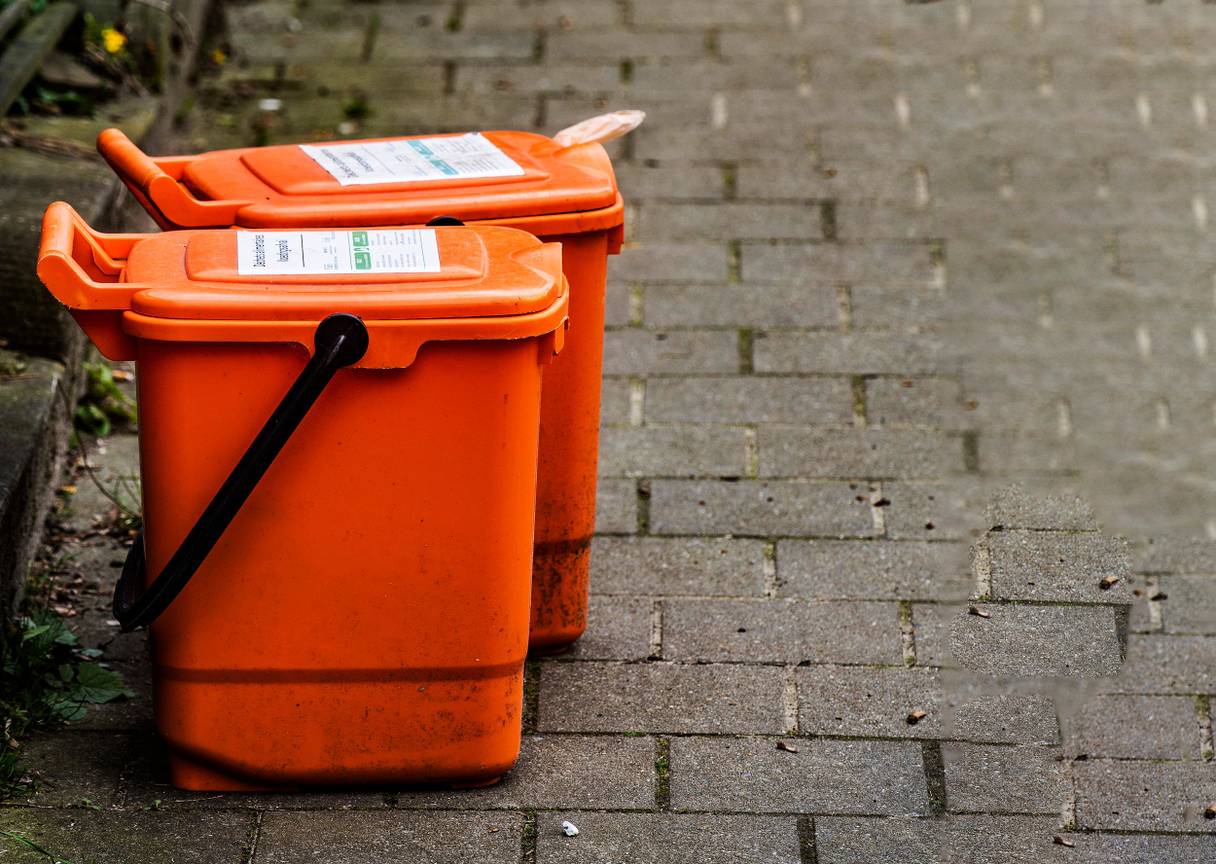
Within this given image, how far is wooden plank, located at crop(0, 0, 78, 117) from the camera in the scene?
4492 millimetres

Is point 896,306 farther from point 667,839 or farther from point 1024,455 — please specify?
point 667,839

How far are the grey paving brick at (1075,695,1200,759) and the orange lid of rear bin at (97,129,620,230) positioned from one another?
1332mm

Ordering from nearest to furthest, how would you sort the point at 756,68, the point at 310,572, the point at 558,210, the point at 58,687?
1. the point at 310,572
2. the point at 558,210
3. the point at 58,687
4. the point at 756,68

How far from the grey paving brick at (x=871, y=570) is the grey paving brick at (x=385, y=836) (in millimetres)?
972

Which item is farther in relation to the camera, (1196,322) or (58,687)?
(1196,322)

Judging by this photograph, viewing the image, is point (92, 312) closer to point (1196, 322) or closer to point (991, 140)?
point (1196, 322)

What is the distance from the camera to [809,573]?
11.6 ft

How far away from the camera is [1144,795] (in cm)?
293

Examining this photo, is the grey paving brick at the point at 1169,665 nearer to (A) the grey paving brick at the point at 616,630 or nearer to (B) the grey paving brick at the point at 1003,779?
(B) the grey paving brick at the point at 1003,779

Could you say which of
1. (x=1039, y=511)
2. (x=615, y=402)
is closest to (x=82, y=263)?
(x=615, y=402)

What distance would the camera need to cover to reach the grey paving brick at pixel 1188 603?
3.41 metres

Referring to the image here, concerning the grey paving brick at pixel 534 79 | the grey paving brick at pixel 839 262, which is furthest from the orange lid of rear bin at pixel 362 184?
the grey paving brick at pixel 534 79

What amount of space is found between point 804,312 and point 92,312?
8.05 feet

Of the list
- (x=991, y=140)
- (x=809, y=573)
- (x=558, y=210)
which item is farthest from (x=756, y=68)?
(x=558, y=210)
